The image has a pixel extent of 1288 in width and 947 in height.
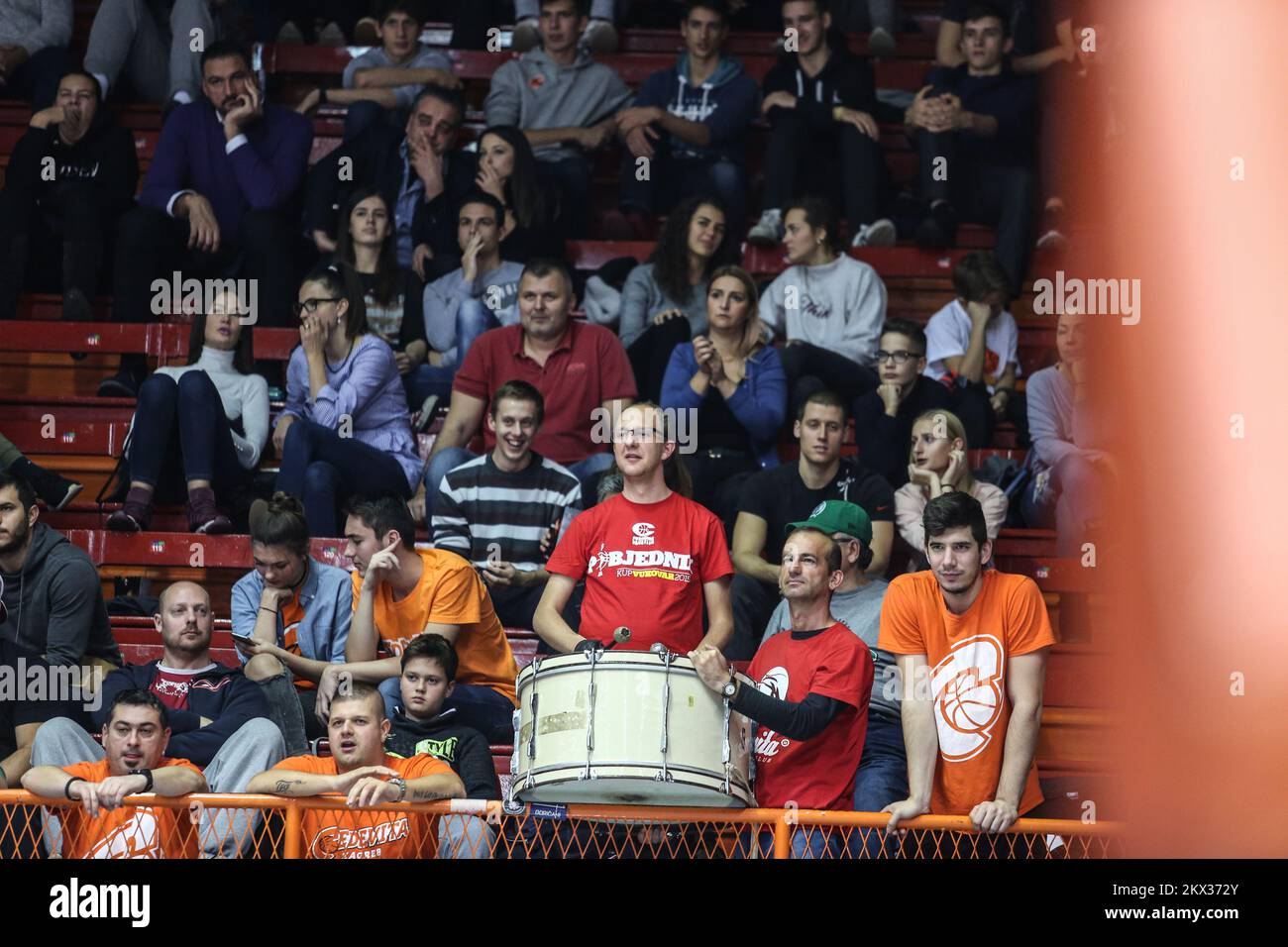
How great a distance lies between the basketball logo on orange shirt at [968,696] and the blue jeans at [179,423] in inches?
133

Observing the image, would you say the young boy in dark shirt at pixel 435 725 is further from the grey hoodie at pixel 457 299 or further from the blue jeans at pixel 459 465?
the grey hoodie at pixel 457 299

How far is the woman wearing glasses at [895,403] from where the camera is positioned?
28.0 feet

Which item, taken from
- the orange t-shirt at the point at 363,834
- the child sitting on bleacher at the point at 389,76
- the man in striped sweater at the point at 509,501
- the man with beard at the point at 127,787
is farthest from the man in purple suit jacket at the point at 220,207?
the orange t-shirt at the point at 363,834

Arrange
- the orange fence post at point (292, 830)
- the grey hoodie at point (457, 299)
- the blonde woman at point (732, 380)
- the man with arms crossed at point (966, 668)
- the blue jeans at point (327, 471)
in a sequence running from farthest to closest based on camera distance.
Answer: the grey hoodie at point (457, 299)
the blonde woman at point (732, 380)
the blue jeans at point (327, 471)
the man with arms crossed at point (966, 668)
the orange fence post at point (292, 830)

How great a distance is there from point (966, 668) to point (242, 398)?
12.4ft

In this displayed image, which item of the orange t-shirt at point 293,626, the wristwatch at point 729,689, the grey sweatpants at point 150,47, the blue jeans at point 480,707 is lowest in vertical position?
the blue jeans at point 480,707

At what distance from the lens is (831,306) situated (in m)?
9.39

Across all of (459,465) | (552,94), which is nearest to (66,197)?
(552,94)

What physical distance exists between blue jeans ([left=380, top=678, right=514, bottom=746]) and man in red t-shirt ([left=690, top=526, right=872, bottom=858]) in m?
1.00

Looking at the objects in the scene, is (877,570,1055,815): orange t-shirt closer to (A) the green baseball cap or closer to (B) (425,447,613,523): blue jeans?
(A) the green baseball cap

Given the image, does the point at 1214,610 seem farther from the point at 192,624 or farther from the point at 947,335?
the point at 947,335

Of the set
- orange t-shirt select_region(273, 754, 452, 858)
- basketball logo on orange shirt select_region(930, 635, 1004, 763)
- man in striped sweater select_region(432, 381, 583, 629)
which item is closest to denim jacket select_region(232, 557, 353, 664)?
man in striped sweater select_region(432, 381, 583, 629)

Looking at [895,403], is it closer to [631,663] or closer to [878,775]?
[878,775]

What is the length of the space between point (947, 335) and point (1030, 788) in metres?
3.36
